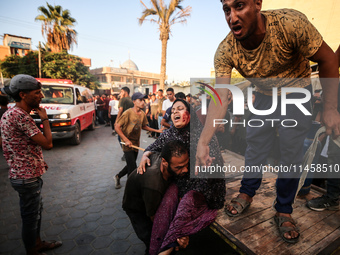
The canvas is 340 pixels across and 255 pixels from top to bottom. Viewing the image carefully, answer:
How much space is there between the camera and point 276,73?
64.8 inches

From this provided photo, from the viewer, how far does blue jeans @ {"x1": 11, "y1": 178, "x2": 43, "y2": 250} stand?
196cm

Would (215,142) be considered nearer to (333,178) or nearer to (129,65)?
(333,178)

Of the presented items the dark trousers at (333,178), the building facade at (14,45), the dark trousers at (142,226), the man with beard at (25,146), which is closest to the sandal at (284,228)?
the dark trousers at (333,178)

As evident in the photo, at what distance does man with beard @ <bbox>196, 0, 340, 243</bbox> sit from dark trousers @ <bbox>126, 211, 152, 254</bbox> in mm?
933

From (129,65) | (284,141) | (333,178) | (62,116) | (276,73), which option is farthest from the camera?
(129,65)

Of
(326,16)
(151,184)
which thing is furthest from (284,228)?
(326,16)

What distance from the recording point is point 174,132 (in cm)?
245

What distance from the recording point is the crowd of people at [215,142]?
56.1 inches

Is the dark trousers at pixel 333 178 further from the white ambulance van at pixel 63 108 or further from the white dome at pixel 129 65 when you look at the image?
the white dome at pixel 129 65

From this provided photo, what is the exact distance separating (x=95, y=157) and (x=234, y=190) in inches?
185

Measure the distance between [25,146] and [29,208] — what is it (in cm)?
68

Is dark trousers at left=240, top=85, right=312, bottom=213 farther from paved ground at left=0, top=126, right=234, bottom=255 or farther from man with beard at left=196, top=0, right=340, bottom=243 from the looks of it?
paved ground at left=0, top=126, right=234, bottom=255

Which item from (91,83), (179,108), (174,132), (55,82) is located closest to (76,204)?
(174,132)

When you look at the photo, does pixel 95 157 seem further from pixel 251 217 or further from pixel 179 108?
pixel 251 217
